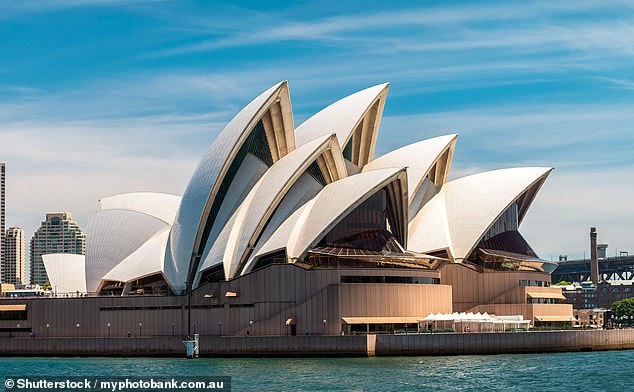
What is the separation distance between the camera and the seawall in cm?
6725

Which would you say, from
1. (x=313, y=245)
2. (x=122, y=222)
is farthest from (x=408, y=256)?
(x=122, y=222)

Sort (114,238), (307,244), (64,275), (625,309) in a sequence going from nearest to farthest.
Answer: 1. (307,244)
2. (114,238)
3. (64,275)
4. (625,309)

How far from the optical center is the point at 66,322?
259 ft

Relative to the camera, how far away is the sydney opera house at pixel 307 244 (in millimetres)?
72062

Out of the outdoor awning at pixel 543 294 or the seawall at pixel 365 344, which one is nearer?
the seawall at pixel 365 344

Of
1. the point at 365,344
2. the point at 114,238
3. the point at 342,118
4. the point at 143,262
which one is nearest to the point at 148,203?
the point at 114,238

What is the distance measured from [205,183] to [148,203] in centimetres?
1347

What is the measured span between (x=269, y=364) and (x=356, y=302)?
10896 mm

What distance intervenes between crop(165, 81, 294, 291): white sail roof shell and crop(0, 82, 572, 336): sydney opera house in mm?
128

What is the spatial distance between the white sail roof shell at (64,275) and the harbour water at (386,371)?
2279 centimetres

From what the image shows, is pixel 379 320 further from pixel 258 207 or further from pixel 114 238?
pixel 114 238

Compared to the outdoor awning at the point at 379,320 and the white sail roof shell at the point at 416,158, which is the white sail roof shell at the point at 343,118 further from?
the outdoor awning at the point at 379,320

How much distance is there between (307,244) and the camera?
72625 millimetres

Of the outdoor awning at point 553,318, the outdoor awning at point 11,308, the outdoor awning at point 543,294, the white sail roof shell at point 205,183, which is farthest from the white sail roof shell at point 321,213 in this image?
the outdoor awning at point 11,308
